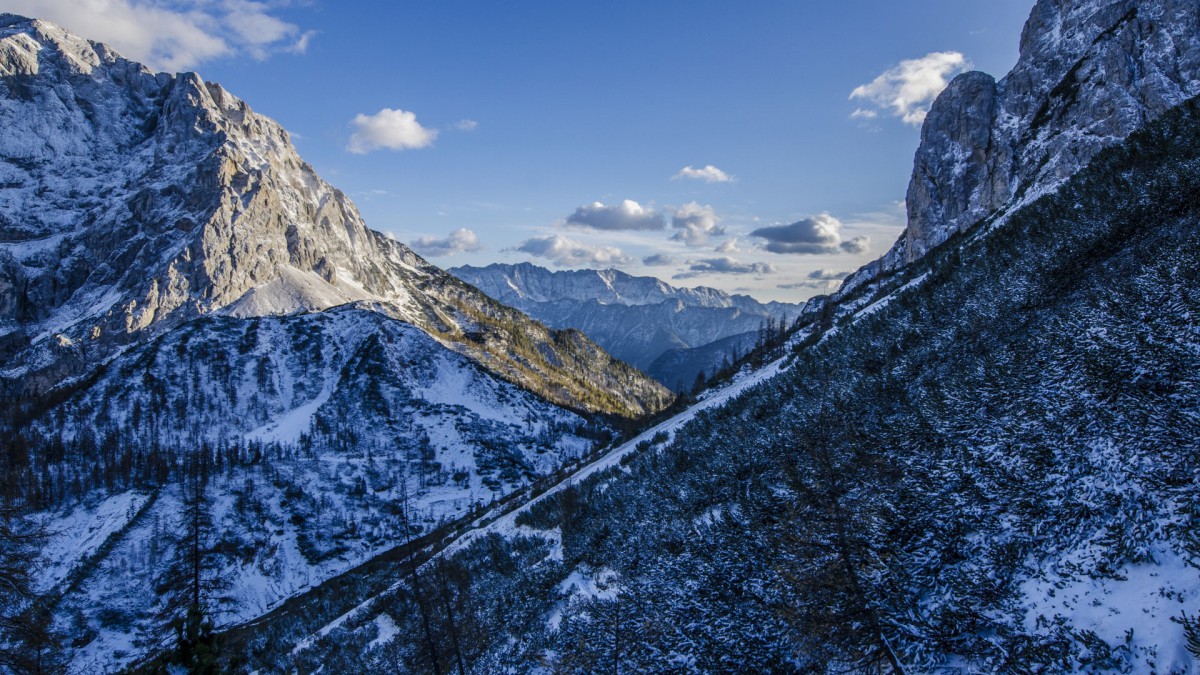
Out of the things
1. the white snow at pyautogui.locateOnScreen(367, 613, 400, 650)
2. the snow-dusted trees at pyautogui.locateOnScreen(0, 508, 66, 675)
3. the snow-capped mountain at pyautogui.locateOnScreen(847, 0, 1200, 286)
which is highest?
the snow-capped mountain at pyautogui.locateOnScreen(847, 0, 1200, 286)

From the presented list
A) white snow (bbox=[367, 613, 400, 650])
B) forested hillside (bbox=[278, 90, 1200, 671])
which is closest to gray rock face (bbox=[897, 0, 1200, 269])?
forested hillside (bbox=[278, 90, 1200, 671])

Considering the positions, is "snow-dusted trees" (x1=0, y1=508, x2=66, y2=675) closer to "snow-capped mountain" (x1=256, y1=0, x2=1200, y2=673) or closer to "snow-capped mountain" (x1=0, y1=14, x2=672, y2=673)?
"snow-capped mountain" (x1=256, y1=0, x2=1200, y2=673)

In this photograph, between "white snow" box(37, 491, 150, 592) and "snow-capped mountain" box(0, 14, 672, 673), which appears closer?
"white snow" box(37, 491, 150, 592)

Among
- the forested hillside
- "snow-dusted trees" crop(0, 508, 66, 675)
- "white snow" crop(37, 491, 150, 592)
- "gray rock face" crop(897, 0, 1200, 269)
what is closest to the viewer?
the forested hillside

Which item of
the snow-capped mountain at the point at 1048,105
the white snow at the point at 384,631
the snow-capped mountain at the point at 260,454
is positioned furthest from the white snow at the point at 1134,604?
the snow-capped mountain at the point at 260,454

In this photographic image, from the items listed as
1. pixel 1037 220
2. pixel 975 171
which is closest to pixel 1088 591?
pixel 1037 220

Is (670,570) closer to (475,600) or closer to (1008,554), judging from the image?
(1008,554)

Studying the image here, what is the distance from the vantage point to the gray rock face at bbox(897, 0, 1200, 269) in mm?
104375

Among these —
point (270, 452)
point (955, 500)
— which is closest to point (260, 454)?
point (270, 452)

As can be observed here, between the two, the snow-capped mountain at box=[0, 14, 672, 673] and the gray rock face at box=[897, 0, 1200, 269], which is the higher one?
the gray rock face at box=[897, 0, 1200, 269]

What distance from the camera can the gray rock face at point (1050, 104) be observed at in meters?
104

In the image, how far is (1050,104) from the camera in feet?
416

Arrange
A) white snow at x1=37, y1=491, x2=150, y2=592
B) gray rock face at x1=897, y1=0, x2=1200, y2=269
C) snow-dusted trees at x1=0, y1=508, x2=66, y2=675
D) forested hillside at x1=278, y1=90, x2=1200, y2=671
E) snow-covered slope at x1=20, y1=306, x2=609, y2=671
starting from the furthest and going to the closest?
gray rock face at x1=897, y1=0, x2=1200, y2=269, snow-covered slope at x1=20, y1=306, x2=609, y2=671, white snow at x1=37, y1=491, x2=150, y2=592, snow-dusted trees at x1=0, y1=508, x2=66, y2=675, forested hillside at x1=278, y1=90, x2=1200, y2=671

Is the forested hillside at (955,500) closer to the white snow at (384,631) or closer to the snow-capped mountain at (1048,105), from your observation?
the white snow at (384,631)
